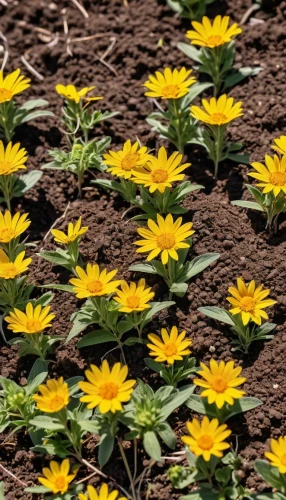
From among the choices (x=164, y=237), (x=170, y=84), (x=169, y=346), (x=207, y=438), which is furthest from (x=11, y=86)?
(x=207, y=438)

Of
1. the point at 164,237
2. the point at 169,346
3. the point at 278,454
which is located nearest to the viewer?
the point at 278,454

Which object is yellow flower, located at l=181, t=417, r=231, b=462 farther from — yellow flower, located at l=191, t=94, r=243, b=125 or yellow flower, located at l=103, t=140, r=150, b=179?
yellow flower, located at l=191, t=94, r=243, b=125

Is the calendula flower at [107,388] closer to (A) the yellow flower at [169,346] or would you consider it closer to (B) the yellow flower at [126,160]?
(A) the yellow flower at [169,346]

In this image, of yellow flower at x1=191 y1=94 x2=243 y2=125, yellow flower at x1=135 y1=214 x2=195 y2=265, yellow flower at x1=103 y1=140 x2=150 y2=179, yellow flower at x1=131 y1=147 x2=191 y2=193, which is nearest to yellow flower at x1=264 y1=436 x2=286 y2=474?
yellow flower at x1=135 y1=214 x2=195 y2=265

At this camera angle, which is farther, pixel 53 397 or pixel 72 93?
pixel 72 93

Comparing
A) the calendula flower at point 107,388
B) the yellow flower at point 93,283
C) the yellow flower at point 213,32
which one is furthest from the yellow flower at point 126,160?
the calendula flower at point 107,388

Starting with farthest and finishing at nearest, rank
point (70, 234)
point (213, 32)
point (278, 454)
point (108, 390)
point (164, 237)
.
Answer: point (213, 32), point (70, 234), point (164, 237), point (108, 390), point (278, 454)

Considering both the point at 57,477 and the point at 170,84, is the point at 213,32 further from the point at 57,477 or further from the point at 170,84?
the point at 57,477
